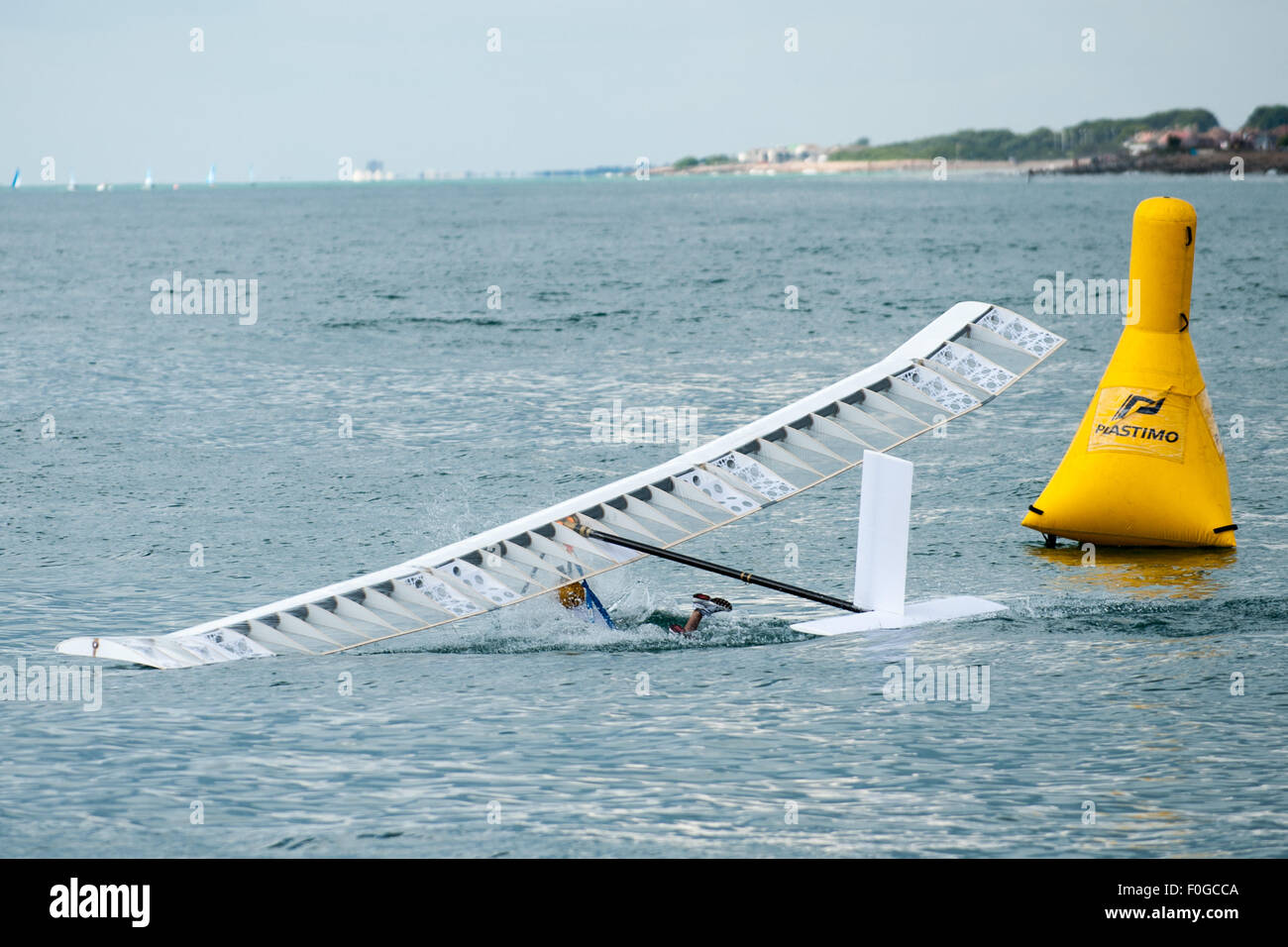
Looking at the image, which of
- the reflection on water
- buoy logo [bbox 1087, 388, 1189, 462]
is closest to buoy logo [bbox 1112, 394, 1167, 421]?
buoy logo [bbox 1087, 388, 1189, 462]

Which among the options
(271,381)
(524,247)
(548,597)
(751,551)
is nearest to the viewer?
(548,597)

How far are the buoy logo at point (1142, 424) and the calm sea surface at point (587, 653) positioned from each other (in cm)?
144

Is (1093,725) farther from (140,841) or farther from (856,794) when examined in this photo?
(140,841)

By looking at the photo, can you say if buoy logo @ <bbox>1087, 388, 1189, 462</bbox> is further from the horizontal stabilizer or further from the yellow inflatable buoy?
the horizontal stabilizer

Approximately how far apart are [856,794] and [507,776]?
269 centimetres

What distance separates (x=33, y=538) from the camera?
66.3 ft

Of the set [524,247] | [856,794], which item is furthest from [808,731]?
[524,247]

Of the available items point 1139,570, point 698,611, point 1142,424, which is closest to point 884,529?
point 698,611

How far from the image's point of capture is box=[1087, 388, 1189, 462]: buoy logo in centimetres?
1717

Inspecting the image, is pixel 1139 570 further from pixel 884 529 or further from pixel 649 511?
pixel 649 511

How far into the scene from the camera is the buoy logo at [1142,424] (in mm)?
17172

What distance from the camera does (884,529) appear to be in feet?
45.4

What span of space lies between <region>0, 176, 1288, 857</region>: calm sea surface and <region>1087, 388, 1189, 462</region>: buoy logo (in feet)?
4.73

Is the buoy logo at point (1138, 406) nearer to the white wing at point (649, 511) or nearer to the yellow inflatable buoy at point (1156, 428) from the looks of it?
the yellow inflatable buoy at point (1156, 428)
